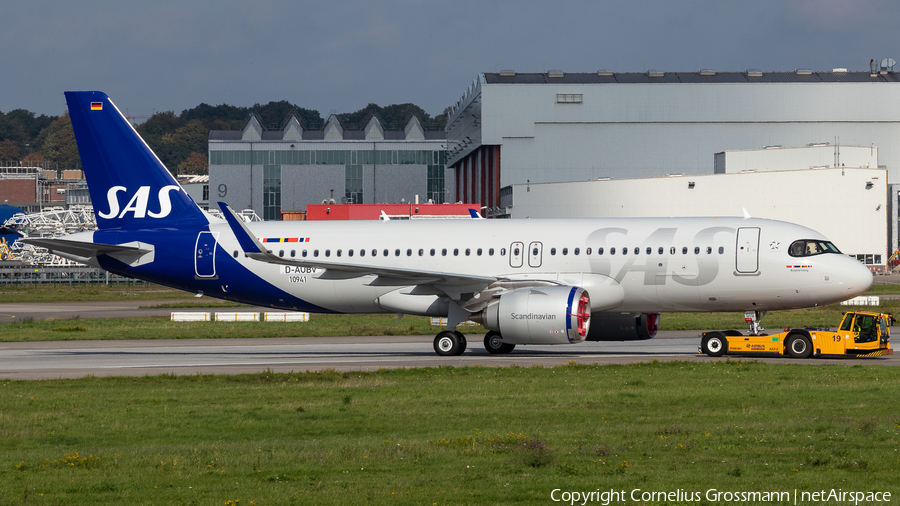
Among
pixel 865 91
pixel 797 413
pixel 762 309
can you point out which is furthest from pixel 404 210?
pixel 797 413

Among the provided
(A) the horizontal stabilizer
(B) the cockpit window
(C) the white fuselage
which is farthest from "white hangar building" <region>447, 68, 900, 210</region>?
(B) the cockpit window

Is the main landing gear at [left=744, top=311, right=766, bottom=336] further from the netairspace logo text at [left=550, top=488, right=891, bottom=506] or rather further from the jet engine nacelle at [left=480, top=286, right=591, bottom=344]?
the netairspace logo text at [left=550, top=488, right=891, bottom=506]

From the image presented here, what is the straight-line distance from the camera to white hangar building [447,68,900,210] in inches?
4134

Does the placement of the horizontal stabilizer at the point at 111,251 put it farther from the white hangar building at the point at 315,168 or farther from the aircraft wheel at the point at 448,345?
the white hangar building at the point at 315,168

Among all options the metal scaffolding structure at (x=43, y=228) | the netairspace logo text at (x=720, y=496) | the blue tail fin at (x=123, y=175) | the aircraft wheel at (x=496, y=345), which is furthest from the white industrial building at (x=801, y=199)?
the netairspace logo text at (x=720, y=496)

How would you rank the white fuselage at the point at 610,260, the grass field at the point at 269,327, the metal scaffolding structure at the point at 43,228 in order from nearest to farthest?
the white fuselage at the point at 610,260 → the grass field at the point at 269,327 → the metal scaffolding structure at the point at 43,228

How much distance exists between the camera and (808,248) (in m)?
29.3

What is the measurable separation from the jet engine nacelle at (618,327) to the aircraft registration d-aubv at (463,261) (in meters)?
0.04

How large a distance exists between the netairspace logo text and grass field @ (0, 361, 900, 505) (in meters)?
0.22

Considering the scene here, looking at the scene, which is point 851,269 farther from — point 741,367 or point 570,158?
point 570,158

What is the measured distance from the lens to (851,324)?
93.3 ft

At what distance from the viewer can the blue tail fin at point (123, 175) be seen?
113 feet

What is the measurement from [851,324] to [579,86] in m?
79.7

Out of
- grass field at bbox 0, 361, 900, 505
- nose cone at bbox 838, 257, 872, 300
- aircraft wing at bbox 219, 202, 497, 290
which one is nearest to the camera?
grass field at bbox 0, 361, 900, 505
